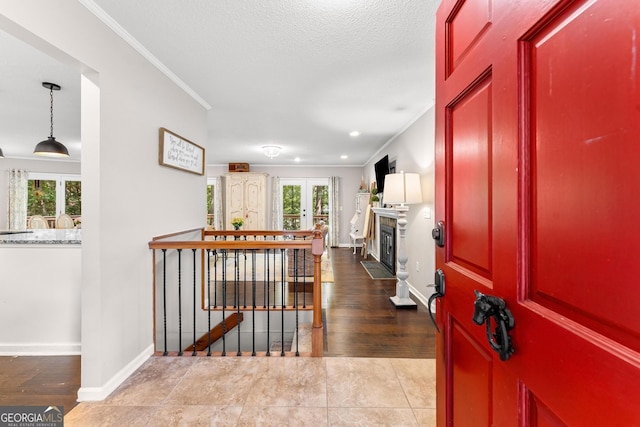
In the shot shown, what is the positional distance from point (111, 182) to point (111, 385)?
133 centimetres

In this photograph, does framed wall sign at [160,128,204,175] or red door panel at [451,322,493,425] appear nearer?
red door panel at [451,322,493,425]

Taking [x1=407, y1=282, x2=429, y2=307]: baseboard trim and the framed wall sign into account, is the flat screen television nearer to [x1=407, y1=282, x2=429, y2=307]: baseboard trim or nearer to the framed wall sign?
[x1=407, y1=282, x2=429, y2=307]: baseboard trim

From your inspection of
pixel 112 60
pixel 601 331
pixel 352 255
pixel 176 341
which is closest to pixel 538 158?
pixel 601 331

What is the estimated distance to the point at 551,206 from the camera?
0.53m

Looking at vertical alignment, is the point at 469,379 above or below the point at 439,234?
below

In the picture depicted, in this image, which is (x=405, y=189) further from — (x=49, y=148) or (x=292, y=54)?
(x=49, y=148)

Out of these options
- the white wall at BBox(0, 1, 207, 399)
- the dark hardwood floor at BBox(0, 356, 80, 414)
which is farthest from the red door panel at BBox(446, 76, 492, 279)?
the dark hardwood floor at BBox(0, 356, 80, 414)

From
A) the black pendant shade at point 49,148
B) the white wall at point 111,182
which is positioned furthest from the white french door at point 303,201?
the white wall at point 111,182

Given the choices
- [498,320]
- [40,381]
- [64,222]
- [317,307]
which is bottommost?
[40,381]

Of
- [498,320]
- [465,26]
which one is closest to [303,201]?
[465,26]

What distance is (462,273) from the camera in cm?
84

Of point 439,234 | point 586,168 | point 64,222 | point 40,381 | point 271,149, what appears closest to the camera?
point 586,168

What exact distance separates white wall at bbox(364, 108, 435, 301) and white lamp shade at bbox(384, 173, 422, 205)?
11cm

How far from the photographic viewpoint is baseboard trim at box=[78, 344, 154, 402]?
1.65 metres
